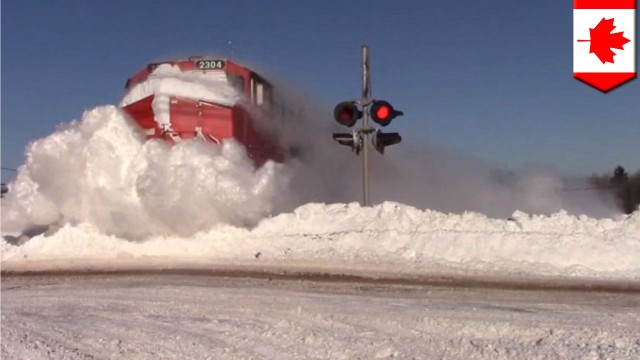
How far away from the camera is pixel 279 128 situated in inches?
695

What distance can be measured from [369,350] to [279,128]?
1123cm

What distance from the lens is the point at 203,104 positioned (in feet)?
52.1

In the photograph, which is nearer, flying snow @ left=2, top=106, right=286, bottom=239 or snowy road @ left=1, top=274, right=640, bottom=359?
snowy road @ left=1, top=274, right=640, bottom=359

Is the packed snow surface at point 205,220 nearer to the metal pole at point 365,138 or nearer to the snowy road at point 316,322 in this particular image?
the metal pole at point 365,138

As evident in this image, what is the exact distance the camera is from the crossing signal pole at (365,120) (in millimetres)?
15695

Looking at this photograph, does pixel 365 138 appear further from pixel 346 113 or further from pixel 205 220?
pixel 205 220

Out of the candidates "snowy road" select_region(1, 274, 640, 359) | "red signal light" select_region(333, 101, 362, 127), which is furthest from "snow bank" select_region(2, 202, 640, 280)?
"snowy road" select_region(1, 274, 640, 359)

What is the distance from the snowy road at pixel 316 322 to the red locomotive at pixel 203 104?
541cm

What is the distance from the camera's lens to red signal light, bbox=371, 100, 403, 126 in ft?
51.3

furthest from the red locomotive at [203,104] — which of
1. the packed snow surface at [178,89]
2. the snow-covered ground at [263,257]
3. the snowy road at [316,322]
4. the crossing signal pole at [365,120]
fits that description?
the snowy road at [316,322]

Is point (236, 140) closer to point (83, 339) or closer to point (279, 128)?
point (279, 128)

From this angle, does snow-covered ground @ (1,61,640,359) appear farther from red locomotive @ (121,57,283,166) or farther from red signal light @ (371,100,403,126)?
red signal light @ (371,100,403,126)

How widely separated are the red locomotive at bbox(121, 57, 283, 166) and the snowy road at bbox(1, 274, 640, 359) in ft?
17.8

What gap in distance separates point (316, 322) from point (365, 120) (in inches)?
338
